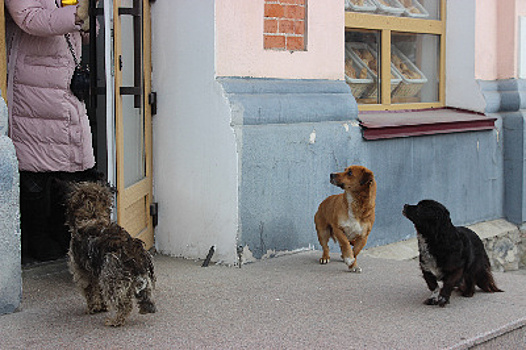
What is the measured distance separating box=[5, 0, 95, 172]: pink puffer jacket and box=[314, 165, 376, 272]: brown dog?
1913mm

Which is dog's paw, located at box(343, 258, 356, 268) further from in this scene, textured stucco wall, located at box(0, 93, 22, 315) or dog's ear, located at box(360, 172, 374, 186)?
textured stucco wall, located at box(0, 93, 22, 315)

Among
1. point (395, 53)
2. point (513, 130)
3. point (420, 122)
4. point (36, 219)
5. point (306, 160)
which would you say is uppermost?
point (395, 53)

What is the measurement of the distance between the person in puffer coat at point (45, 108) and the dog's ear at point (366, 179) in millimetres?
1937

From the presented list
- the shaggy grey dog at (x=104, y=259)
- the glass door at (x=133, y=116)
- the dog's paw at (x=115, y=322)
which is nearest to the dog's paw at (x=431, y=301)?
the shaggy grey dog at (x=104, y=259)

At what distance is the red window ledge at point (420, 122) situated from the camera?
7.33 meters

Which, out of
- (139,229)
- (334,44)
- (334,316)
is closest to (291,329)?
(334,316)

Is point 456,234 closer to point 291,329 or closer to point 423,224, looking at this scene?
point 423,224

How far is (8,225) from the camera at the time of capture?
455 cm

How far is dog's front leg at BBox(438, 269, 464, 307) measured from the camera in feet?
16.9

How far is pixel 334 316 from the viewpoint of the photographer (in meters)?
4.85

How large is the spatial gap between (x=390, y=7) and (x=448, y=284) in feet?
13.8

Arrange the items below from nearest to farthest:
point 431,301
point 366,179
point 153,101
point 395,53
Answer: point 431,301
point 366,179
point 153,101
point 395,53

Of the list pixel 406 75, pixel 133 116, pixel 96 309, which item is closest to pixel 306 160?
pixel 133 116

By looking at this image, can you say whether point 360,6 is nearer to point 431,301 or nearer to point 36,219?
point 431,301
